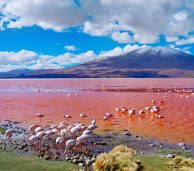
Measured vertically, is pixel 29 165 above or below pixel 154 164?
below

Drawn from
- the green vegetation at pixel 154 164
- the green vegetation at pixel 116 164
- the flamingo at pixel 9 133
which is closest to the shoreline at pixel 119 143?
the flamingo at pixel 9 133

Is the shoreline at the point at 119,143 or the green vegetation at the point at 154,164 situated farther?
the shoreline at the point at 119,143

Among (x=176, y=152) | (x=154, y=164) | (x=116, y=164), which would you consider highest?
(x=116, y=164)

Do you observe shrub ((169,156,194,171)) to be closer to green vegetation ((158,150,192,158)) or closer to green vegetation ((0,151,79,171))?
green vegetation ((0,151,79,171))

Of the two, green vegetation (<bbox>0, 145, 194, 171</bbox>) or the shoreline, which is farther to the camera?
the shoreline

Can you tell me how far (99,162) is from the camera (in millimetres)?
11273

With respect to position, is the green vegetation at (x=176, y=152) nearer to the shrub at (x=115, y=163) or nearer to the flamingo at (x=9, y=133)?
the shrub at (x=115, y=163)

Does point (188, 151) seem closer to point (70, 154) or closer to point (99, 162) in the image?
point (70, 154)

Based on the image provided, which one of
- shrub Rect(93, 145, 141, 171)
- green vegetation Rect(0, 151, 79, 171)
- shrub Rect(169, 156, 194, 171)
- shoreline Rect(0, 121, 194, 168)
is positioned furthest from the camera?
shoreline Rect(0, 121, 194, 168)

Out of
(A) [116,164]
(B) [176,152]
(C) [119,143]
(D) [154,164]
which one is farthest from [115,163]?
(C) [119,143]

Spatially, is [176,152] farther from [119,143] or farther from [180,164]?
[180,164]

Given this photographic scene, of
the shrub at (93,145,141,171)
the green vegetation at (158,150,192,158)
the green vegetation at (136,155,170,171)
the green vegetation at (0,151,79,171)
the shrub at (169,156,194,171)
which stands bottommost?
the green vegetation at (158,150,192,158)

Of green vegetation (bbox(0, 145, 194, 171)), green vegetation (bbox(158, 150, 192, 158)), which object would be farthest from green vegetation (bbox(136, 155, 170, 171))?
green vegetation (bbox(158, 150, 192, 158))

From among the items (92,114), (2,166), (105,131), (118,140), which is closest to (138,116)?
(92,114)
